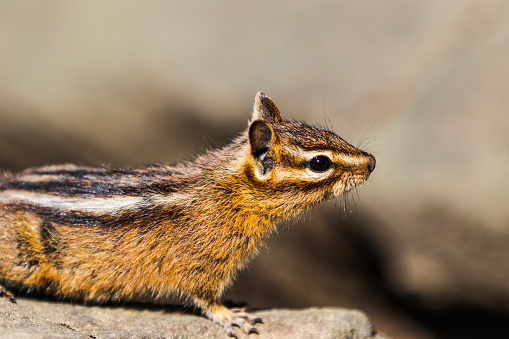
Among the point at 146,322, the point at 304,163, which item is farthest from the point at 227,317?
the point at 304,163

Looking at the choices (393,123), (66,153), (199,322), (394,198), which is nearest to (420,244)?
(394,198)

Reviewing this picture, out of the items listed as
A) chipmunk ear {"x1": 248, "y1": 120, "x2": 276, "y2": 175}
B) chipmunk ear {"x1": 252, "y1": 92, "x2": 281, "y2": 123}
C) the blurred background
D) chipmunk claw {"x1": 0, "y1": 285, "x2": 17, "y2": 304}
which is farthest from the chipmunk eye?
the blurred background

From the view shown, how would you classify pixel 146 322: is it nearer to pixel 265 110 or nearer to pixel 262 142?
pixel 262 142

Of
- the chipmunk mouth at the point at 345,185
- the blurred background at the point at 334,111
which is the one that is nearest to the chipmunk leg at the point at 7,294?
the chipmunk mouth at the point at 345,185

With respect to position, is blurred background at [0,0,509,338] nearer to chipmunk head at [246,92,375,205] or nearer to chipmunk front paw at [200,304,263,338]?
chipmunk head at [246,92,375,205]

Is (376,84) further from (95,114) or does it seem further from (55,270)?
(55,270)

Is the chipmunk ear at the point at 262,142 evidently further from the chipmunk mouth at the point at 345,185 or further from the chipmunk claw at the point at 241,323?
the chipmunk claw at the point at 241,323
